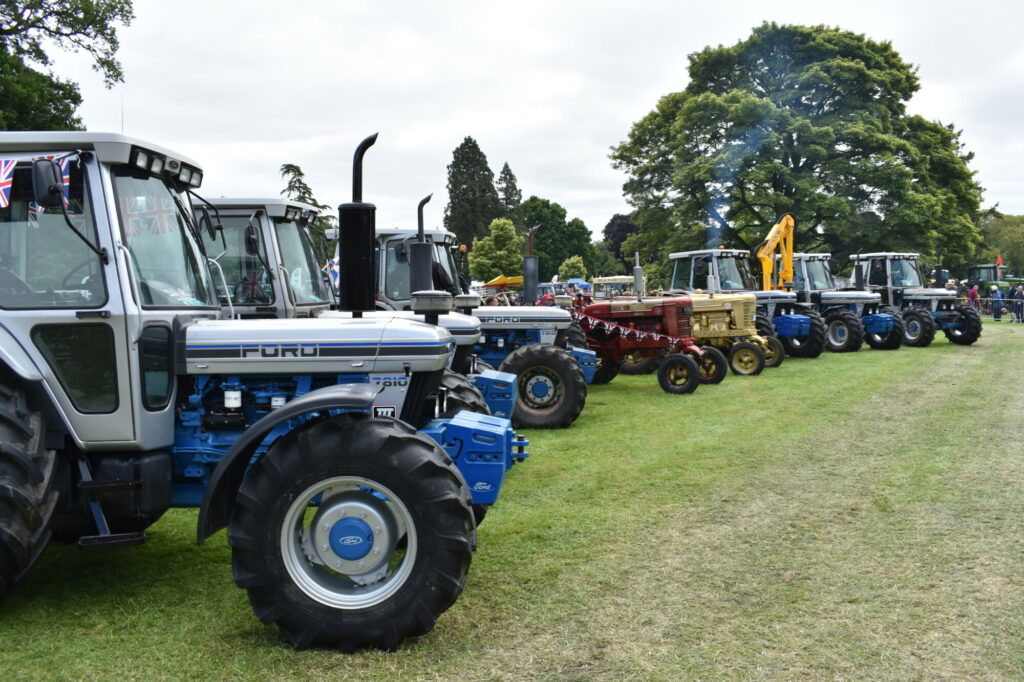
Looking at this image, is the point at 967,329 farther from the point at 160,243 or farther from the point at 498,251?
the point at 498,251

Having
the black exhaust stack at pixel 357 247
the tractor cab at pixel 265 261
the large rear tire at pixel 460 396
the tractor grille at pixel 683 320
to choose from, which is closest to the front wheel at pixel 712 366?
the tractor grille at pixel 683 320

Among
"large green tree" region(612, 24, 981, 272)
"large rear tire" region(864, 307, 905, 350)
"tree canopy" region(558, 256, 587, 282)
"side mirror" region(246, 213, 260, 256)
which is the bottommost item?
"large rear tire" region(864, 307, 905, 350)

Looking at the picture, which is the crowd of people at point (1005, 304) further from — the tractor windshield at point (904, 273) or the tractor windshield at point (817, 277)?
the tractor windshield at point (817, 277)

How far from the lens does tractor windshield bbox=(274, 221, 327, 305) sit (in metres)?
8.09

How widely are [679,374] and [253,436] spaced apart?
9.49 m

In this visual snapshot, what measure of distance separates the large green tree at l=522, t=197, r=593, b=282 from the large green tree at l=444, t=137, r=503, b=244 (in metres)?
18.3

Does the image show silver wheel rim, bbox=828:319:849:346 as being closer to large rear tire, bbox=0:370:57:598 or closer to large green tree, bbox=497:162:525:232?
Result: large rear tire, bbox=0:370:57:598

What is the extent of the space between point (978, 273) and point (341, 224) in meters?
48.0

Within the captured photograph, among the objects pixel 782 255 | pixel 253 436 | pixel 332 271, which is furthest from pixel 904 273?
pixel 253 436

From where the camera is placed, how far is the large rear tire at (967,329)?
21469 mm

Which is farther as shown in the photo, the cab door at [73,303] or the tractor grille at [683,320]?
the tractor grille at [683,320]

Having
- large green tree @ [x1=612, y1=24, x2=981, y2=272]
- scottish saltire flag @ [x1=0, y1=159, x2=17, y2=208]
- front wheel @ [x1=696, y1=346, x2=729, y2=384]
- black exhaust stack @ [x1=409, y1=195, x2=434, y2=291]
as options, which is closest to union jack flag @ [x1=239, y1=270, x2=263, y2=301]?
black exhaust stack @ [x1=409, y1=195, x2=434, y2=291]

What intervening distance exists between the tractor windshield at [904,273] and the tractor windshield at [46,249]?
863 inches

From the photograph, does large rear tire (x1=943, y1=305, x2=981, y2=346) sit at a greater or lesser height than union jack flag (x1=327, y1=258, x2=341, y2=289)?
lesser
